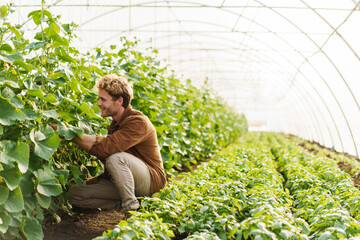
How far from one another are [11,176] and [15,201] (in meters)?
0.19

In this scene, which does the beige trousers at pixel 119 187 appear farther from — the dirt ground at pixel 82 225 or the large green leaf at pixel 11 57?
the large green leaf at pixel 11 57

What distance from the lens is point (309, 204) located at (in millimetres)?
4301

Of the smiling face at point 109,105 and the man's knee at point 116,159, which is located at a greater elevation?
the smiling face at point 109,105

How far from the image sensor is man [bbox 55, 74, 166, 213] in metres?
4.26

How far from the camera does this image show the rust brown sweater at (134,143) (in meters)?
4.27

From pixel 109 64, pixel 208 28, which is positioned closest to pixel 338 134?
pixel 208 28

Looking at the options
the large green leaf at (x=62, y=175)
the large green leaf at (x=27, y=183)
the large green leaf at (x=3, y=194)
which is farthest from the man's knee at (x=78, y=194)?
the large green leaf at (x=3, y=194)

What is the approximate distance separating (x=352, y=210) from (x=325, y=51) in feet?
32.7

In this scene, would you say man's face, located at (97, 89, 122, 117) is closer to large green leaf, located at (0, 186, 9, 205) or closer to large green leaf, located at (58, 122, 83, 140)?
large green leaf, located at (58, 122, 83, 140)

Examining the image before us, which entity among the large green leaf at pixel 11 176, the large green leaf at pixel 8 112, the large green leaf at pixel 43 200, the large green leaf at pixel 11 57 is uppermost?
the large green leaf at pixel 11 57

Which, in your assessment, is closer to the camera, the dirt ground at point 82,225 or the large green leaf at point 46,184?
the large green leaf at point 46,184

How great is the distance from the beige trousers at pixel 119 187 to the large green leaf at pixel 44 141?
2.94 feet

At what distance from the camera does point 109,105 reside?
14.9 feet

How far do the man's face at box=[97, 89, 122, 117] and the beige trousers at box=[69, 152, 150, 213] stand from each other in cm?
52
